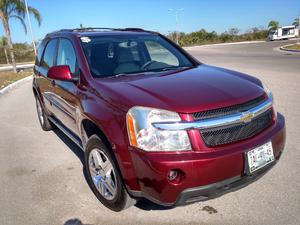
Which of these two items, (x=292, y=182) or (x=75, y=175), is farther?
(x=75, y=175)

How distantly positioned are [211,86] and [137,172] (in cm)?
106

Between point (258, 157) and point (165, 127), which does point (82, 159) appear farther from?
point (258, 157)

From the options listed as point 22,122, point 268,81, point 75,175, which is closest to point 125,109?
point 75,175

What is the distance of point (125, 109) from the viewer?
2.65 meters

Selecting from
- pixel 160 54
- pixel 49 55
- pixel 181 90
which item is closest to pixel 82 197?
pixel 181 90

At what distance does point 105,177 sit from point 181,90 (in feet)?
3.86

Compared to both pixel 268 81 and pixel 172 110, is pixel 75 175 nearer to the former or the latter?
pixel 172 110

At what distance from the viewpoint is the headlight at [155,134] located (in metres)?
2.48

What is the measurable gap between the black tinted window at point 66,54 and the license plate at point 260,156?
225 centimetres

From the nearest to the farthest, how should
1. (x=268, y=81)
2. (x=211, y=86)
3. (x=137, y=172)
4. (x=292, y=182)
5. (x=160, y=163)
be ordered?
(x=160, y=163)
(x=137, y=172)
(x=211, y=86)
(x=292, y=182)
(x=268, y=81)

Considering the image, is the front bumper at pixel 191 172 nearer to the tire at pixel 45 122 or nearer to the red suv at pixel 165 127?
the red suv at pixel 165 127

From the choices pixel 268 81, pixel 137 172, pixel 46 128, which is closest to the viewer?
pixel 137 172

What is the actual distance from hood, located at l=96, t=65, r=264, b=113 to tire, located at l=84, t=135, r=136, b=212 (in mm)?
536

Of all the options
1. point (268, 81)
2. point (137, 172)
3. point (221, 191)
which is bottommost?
point (268, 81)
